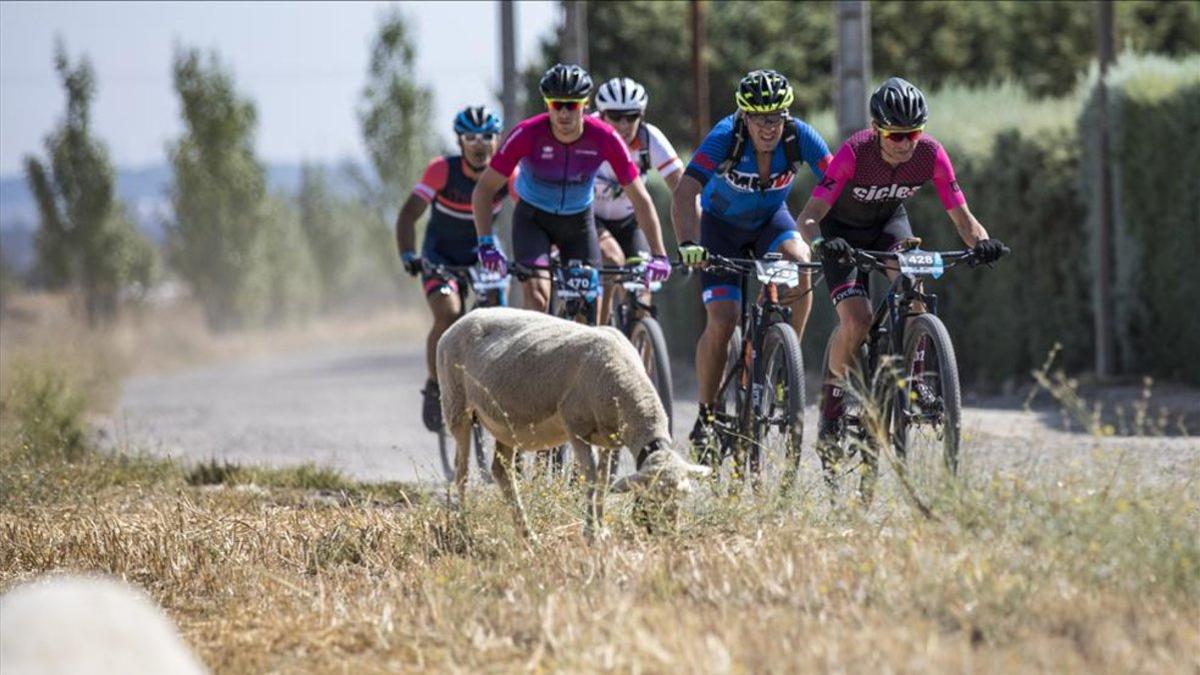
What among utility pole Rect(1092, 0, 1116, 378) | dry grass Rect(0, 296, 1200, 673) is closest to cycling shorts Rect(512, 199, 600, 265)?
dry grass Rect(0, 296, 1200, 673)

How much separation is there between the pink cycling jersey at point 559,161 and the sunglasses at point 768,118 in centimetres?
112

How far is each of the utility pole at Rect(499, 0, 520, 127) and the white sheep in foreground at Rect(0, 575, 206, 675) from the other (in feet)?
53.3

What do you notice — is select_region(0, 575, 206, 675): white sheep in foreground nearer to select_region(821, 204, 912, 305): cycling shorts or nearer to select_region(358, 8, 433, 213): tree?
select_region(821, 204, 912, 305): cycling shorts

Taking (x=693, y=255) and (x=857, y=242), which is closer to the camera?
(x=693, y=255)

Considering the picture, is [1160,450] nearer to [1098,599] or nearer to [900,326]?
[900,326]

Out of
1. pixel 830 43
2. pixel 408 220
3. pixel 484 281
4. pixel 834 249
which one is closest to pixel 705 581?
pixel 834 249

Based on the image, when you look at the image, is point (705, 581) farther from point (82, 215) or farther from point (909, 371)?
point (82, 215)

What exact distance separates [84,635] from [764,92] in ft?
19.6

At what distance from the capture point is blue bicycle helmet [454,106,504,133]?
1312cm

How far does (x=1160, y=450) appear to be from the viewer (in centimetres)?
1370

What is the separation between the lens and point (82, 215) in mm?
53250

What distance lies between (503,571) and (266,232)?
55.8 meters

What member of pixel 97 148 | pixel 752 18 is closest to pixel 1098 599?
pixel 752 18

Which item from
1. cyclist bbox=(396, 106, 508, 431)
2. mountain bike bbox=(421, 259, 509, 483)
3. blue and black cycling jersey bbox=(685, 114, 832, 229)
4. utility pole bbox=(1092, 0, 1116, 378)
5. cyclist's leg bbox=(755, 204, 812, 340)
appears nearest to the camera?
blue and black cycling jersey bbox=(685, 114, 832, 229)
